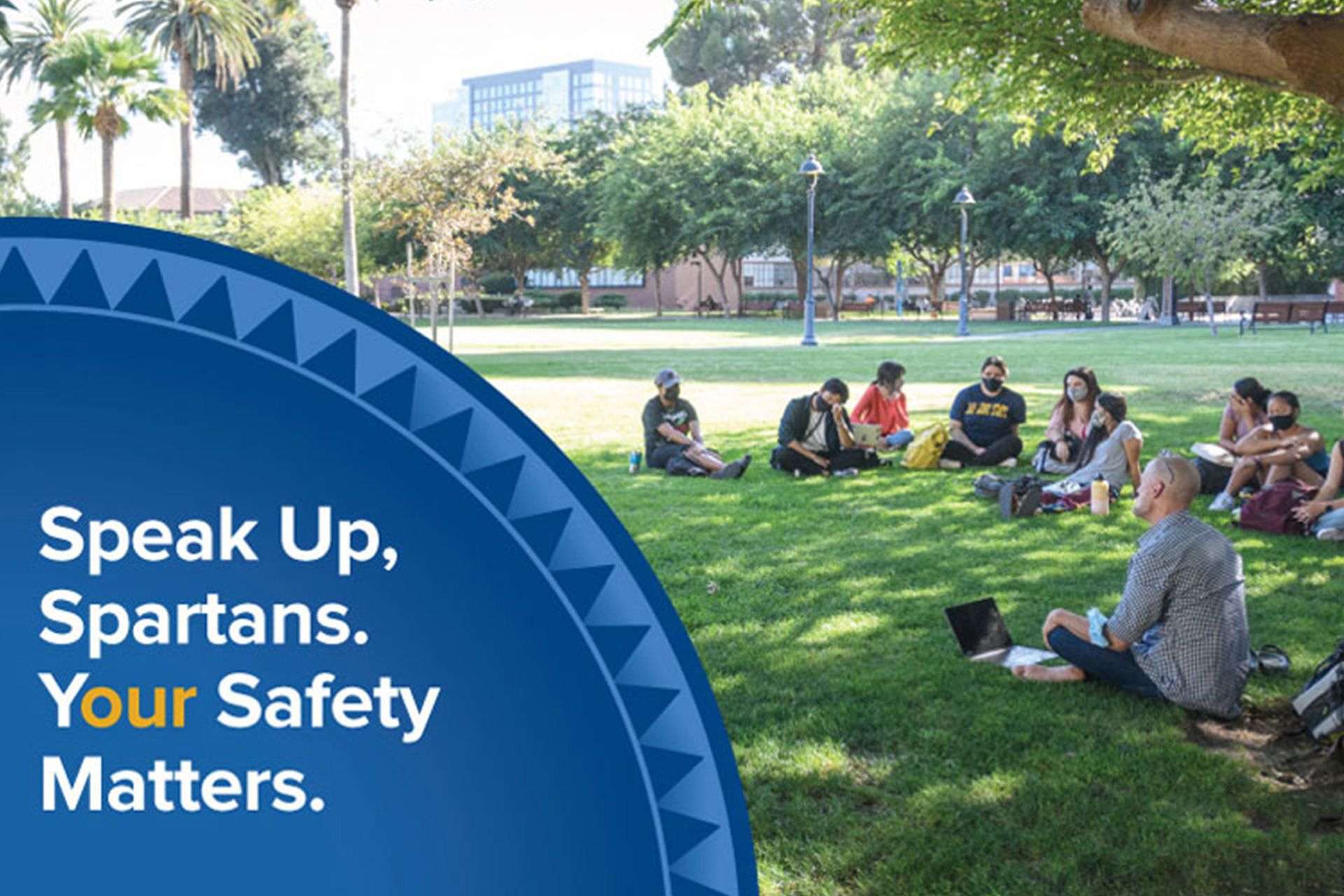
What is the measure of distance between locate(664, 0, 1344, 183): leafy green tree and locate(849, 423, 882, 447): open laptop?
12.8ft

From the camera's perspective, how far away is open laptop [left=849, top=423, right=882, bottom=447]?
13.8 meters

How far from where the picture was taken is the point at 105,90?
45.0 m

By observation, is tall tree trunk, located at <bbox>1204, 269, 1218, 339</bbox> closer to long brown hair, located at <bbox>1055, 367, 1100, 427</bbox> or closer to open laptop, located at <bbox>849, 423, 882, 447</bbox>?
long brown hair, located at <bbox>1055, 367, 1100, 427</bbox>

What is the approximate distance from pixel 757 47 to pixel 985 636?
8231 centimetres

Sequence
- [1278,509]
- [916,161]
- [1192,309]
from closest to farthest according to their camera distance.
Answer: [1278,509], [1192,309], [916,161]

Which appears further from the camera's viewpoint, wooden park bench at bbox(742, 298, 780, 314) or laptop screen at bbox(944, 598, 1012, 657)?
wooden park bench at bbox(742, 298, 780, 314)

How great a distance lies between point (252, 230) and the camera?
211 ft

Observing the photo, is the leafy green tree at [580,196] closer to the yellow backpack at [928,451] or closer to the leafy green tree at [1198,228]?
the leafy green tree at [1198,228]

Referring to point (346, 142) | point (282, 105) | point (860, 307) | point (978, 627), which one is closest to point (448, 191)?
point (346, 142)

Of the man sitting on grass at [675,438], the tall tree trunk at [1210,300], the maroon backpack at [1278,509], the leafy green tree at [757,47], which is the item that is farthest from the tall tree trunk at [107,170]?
the leafy green tree at [757,47]

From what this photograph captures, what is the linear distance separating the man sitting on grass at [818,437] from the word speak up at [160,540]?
1152 centimetres

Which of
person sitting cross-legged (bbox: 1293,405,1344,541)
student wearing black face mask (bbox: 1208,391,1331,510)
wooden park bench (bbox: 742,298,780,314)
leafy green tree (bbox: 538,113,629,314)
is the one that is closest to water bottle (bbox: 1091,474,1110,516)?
student wearing black face mask (bbox: 1208,391,1331,510)

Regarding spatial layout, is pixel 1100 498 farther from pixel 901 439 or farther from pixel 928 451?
pixel 901 439

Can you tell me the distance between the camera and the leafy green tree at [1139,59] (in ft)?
20.3
